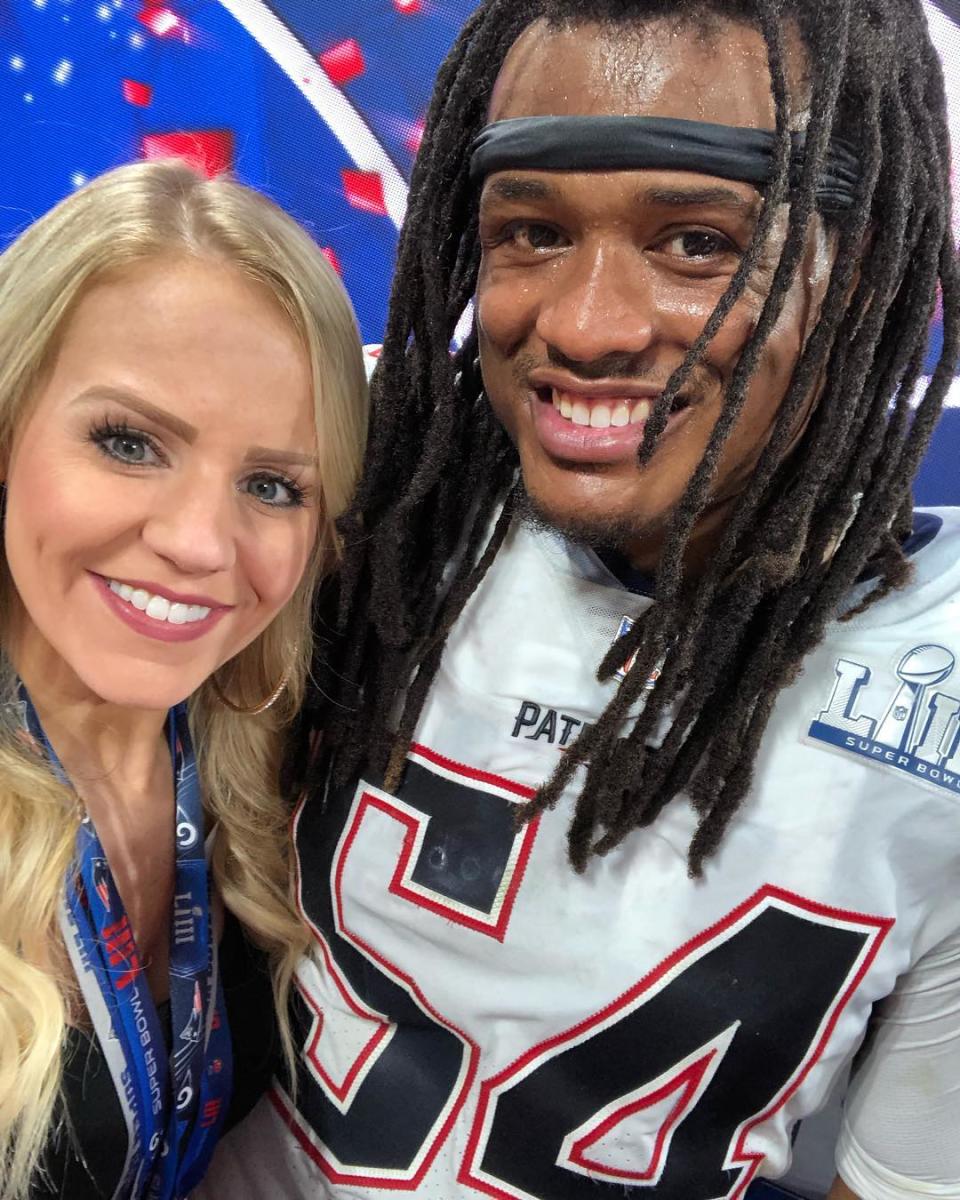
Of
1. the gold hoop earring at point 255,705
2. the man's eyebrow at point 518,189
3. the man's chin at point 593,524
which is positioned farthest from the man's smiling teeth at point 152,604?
the man's eyebrow at point 518,189

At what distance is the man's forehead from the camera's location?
2.60ft

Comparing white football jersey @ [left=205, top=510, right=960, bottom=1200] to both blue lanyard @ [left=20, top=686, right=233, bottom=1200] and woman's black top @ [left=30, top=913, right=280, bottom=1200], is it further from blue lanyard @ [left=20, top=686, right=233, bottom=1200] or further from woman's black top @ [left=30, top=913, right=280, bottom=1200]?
woman's black top @ [left=30, top=913, right=280, bottom=1200]

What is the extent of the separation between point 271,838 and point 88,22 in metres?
1.35

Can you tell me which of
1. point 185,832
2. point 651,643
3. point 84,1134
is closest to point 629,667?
point 651,643

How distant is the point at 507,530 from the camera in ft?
3.56

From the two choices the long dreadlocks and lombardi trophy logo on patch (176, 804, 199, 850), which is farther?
lombardi trophy logo on patch (176, 804, 199, 850)

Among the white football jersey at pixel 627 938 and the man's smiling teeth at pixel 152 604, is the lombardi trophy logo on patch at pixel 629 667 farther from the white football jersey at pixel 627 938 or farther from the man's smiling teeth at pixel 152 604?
the man's smiling teeth at pixel 152 604

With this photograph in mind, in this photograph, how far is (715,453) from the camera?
0.84 meters

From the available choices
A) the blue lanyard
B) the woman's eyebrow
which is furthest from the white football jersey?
the woman's eyebrow

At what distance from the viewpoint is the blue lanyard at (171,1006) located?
39.8 inches

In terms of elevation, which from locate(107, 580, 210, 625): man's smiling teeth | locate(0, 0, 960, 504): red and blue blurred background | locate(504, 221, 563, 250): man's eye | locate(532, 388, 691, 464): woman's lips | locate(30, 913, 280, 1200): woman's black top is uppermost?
locate(0, 0, 960, 504): red and blue blurred background

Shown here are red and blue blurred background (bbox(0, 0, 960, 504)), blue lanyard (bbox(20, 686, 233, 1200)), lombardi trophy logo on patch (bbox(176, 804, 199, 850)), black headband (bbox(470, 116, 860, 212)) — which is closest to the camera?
black headband (bbox(470, 116, 860, 212))

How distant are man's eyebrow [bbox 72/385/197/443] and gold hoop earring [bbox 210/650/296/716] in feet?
1.16

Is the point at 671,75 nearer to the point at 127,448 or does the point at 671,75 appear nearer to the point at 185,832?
the point at 127,448
